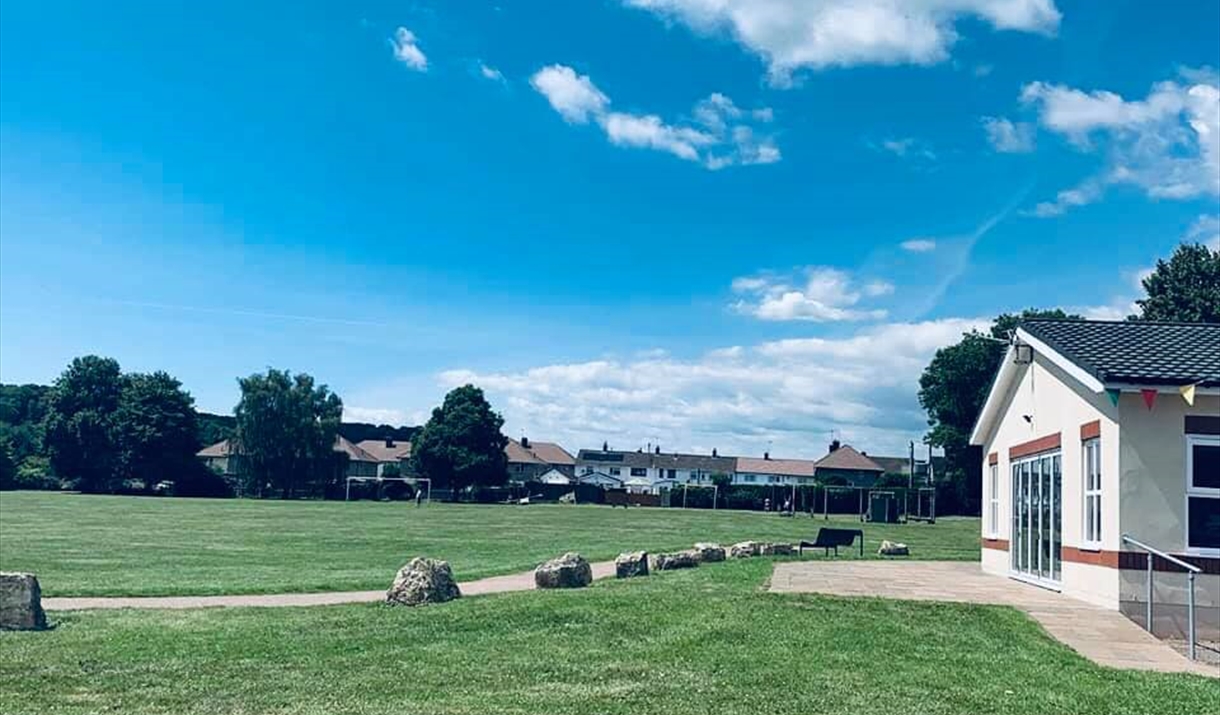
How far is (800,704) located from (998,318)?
233 feet

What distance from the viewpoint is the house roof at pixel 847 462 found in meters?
125

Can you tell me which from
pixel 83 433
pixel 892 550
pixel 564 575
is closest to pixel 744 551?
pixel 892 550

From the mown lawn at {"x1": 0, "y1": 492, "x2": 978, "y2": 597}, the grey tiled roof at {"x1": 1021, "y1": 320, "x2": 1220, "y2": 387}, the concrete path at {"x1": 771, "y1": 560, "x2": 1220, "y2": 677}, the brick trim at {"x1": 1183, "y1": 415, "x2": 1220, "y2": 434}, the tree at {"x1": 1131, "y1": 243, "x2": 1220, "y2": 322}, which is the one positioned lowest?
the mown lawn at {"x1": 0, "y1": 492, "x2": 978, "y2": 597}

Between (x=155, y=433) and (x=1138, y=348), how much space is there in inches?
3564

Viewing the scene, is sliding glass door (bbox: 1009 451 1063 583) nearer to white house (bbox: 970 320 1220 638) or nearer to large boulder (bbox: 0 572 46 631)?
white house (bbox: 970 320 1220 638)

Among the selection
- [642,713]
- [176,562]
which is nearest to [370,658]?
[642,713]

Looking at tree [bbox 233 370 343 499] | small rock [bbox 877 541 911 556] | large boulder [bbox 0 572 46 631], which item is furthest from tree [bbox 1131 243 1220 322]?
tree [bbox 233 370 343 499]

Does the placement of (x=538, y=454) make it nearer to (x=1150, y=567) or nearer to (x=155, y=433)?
(x=155, y=433)

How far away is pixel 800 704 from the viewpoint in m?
9.21

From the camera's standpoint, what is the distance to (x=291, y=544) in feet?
108

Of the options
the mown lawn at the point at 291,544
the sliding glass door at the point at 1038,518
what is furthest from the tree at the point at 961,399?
the sliding glass door at the point at 1038,518

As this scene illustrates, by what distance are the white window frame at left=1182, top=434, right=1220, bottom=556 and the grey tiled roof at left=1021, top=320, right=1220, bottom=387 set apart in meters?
0.78

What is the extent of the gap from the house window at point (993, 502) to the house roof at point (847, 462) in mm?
101330

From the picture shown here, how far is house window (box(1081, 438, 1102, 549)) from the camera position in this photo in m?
16.7
